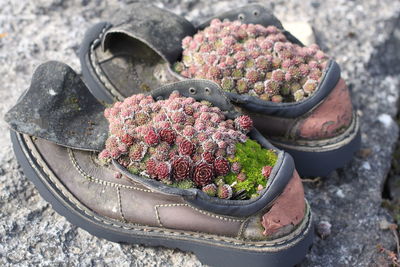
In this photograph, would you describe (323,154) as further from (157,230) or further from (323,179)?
(157,230)

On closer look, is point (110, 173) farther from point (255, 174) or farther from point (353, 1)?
point (353, 1)

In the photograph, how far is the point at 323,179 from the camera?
10.7 ft

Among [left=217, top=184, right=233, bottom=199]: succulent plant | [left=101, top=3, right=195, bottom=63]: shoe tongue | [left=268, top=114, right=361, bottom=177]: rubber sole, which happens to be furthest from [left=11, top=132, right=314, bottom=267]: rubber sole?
[left=101, top=3, right=195, bottom=63]: shoe tongue

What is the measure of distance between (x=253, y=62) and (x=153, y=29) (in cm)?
65

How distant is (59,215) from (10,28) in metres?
1.76

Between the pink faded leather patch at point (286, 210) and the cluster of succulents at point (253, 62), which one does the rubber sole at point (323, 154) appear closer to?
the cluster of succulents at point (253, 62)

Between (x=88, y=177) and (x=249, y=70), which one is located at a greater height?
(x=249, y=70)

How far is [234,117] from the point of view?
269 centimetres

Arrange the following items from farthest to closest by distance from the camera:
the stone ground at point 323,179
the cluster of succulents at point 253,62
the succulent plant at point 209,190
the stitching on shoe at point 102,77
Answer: the stitching on shoe at point 102,77 < the cluster of succulents at point 253,62 < the stone ground at point 323,179 < the succulent plant at point 209,190

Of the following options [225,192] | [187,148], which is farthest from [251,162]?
[187,148]

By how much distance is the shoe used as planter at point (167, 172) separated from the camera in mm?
2414

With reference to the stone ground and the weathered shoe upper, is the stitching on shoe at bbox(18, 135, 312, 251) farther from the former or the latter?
the stone ground

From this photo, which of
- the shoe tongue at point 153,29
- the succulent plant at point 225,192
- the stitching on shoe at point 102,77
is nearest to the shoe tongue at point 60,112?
the stitching on shoe at point 102,77

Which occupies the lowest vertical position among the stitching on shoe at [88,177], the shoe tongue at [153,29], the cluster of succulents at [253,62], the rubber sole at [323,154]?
the rubber sole at [323,154]
